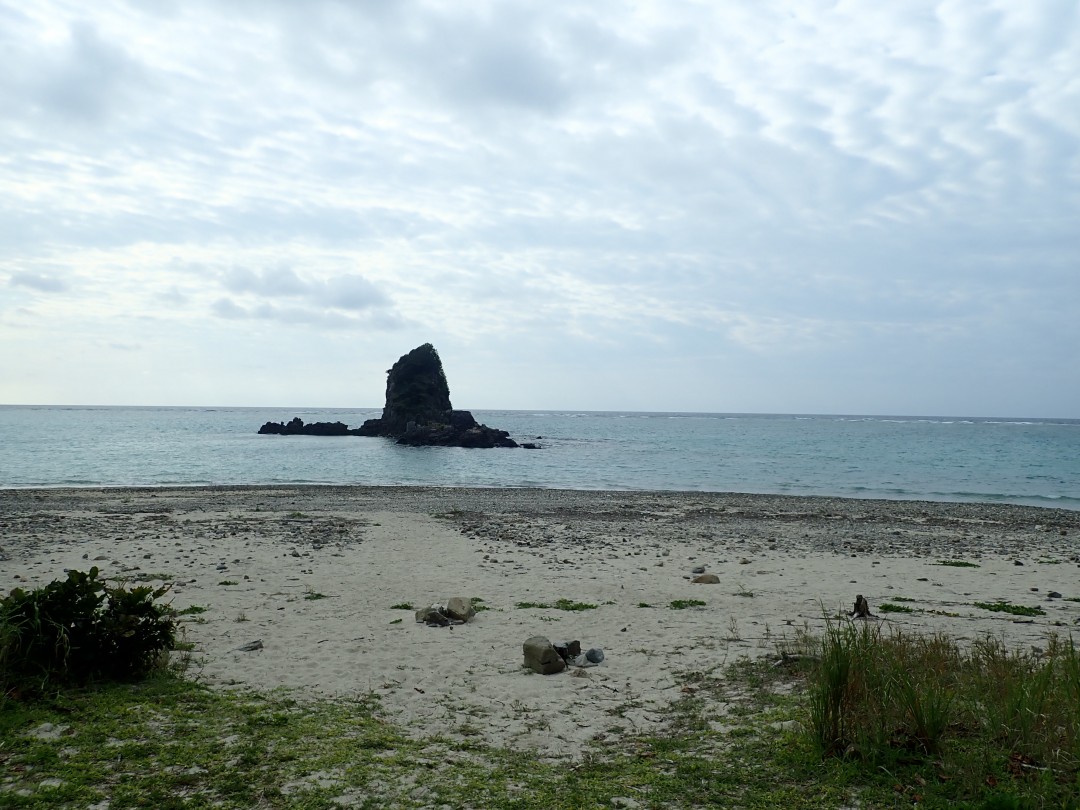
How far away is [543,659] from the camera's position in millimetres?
8453

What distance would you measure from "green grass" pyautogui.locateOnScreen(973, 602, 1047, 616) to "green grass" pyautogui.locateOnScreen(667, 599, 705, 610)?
4910 millimetres

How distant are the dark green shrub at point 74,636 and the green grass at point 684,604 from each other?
7.77 meters

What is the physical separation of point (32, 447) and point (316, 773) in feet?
264

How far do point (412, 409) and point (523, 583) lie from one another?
93.9 metres

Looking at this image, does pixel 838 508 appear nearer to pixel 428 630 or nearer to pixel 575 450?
pixel 428 630

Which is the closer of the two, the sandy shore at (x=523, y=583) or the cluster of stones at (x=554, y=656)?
the sandy shore at (x=523, y=583)

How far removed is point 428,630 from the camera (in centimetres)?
1036

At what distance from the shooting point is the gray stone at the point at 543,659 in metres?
8.42

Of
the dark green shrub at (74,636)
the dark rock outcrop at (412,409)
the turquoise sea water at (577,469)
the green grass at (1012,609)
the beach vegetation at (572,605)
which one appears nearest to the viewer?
the dark green shrub at (74,636)

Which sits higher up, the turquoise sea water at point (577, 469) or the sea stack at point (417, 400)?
the sea stack at point (417, 400)

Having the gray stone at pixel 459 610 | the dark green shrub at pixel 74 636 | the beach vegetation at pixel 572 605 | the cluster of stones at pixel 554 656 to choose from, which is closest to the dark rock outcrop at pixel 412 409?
the beach vegetation at pixel 572 605

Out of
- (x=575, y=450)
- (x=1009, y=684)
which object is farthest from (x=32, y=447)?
(x=1009, y=684)

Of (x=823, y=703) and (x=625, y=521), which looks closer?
(x=823, y=703)

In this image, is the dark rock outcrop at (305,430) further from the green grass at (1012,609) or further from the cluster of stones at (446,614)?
the green grass at (1012,609)
